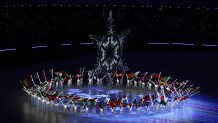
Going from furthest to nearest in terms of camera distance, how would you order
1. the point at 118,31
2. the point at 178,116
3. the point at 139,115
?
1. the point at 118,31
2. the point at 178,116
3. the point at 139,115

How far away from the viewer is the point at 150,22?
41781 mm

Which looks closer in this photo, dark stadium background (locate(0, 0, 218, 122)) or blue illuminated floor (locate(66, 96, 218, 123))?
blue illuminated floor (locate(66, 96, 218, 123))

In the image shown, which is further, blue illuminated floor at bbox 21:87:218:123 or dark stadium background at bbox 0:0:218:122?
dark stadium background at bbox 0:0:218:122

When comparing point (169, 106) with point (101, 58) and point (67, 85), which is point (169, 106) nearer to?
point (101, 58)

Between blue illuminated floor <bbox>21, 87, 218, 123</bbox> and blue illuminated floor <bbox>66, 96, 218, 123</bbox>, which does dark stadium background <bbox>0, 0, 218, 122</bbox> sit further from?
blue illuminated floor <bbox>21, 87, 218, 123</bbox>

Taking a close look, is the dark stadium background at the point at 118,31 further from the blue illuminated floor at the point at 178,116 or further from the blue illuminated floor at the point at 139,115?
the blue illuminated floor at the point at 139,115

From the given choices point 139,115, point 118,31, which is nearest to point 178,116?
point 139,115

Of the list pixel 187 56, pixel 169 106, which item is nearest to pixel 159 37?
pixel 187 56

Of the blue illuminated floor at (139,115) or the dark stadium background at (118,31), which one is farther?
the dark stadium background at (118,31)

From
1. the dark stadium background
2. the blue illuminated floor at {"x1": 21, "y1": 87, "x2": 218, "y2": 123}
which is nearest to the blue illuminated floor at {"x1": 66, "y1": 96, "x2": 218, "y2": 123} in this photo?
the blue illuminated floor at {"x1": 21, "y1": 87, "x2": 218, "y2": 123}

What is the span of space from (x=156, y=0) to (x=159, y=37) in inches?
189

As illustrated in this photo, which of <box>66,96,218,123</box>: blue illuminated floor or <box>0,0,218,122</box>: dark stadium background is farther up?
<box>0,0,218,122</box>: dark stadium background

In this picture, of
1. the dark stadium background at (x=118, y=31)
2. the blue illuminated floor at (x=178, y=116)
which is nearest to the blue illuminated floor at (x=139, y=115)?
the blue illuminated floor at (x=178, y=116)

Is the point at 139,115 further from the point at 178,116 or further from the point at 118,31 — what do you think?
the point at 118,31
